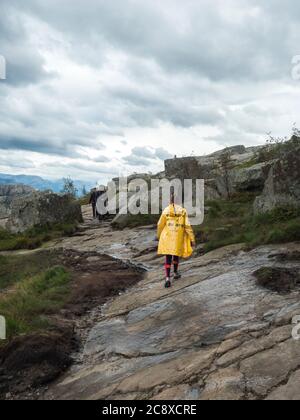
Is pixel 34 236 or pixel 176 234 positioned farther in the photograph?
pixel 34 236

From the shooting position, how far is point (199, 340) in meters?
8.76

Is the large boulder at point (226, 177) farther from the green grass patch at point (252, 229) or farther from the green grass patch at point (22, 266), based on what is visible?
the green grass patch at point (22, 266)

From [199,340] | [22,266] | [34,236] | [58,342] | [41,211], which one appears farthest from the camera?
[41,211]

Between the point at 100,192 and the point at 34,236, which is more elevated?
the point at 100,192

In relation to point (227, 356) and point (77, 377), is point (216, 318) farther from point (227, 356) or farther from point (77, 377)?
point (77, 377)

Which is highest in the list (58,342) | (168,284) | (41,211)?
(41,211)

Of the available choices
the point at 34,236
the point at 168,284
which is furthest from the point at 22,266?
the point at 168,284

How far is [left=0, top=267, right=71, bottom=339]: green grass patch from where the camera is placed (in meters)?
10.5

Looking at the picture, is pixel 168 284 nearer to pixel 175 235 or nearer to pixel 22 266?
pixel 175 235

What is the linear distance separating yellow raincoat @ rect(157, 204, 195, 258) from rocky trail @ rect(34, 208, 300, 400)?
3.10 ft

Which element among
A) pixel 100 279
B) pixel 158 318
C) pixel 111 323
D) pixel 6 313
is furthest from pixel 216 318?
pixel 100 279

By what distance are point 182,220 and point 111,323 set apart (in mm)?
4078

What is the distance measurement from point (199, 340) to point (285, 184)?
11.0 m
